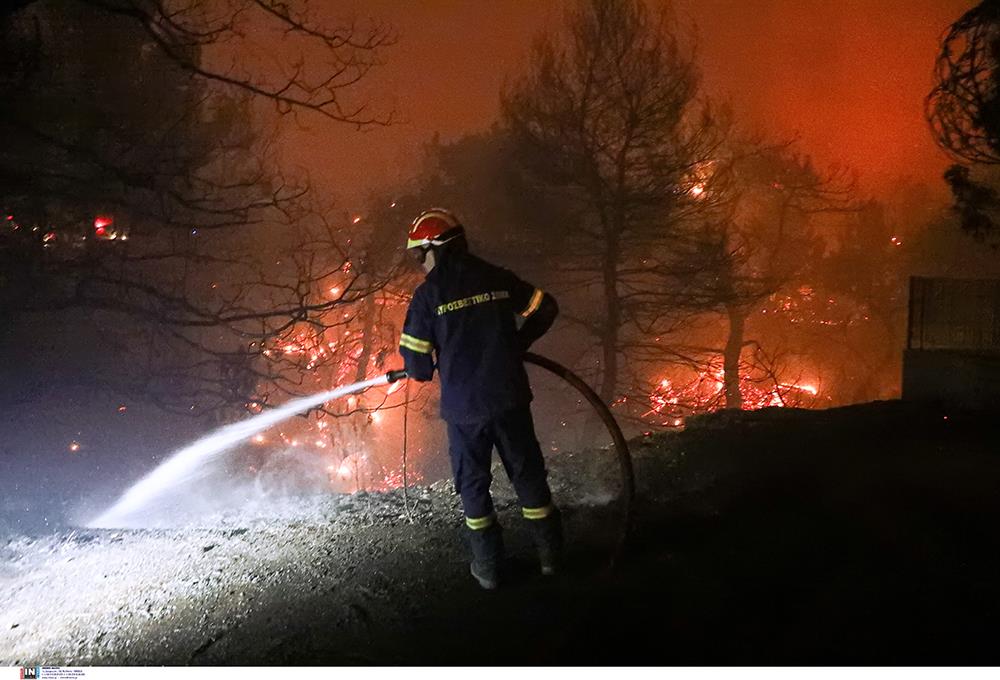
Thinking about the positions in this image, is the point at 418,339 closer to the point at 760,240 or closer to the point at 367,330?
the point at 367,330

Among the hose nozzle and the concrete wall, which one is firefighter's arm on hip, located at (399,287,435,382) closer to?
the hose nozzle

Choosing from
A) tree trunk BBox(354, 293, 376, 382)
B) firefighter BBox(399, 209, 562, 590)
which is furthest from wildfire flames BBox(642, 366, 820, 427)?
firefighter BBox(399, 209, 562, 590)

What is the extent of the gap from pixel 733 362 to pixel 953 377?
13.9 metres

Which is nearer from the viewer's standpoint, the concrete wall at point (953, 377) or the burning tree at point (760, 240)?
the concrete wall at point (953, 377)

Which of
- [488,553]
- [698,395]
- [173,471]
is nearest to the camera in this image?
[488,553]

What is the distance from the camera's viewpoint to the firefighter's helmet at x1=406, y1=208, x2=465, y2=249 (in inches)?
151

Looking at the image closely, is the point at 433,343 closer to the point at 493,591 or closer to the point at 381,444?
the point at 493,591

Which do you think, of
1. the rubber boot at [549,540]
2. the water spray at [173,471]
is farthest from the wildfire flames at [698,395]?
the rubber boot at [549,540]

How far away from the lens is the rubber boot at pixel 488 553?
3785 millimetres

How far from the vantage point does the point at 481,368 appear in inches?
145

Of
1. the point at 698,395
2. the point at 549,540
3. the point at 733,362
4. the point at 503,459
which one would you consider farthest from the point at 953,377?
the point at 733,362

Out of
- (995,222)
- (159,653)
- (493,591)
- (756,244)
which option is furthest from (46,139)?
(756,244)

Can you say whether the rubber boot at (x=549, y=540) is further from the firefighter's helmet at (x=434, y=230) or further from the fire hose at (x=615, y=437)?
the firefighter's helmet at (x=434, y=230)

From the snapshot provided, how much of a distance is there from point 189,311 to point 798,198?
2070 cm
